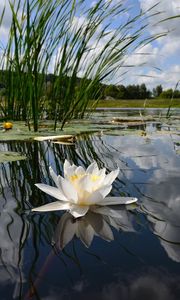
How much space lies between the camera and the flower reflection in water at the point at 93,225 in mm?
525

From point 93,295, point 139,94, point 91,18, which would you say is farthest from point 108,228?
point 139,94

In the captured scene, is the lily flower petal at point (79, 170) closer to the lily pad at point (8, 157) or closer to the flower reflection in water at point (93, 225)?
the flower reflection in water at point (93, 225)

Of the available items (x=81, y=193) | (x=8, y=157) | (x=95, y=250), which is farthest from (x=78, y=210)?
(x=8, y=157)

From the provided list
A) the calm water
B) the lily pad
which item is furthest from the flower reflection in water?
the lily pad

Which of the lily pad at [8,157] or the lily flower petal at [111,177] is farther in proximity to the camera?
the lily pad at [8,157]

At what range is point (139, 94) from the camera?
34.5 metres

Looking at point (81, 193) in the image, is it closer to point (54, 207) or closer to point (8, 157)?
point (54, 207)

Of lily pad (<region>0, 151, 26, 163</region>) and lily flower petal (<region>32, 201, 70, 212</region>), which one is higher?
lily flower petal (<region>32, 201, 70, 212</region>)

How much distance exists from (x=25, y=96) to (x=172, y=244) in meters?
1.86

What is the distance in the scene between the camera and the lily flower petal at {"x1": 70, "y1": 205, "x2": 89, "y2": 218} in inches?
24.0

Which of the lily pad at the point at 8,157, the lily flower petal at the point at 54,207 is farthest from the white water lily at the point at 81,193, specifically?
the lily pad at the point at 8,157

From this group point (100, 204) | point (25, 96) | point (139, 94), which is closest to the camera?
point (100, 204)

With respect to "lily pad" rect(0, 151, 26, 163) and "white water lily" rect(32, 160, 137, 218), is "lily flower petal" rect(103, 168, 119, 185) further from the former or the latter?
"lily pad" rect(0, 151, 26, 163)

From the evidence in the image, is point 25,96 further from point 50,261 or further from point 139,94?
point 139,94
